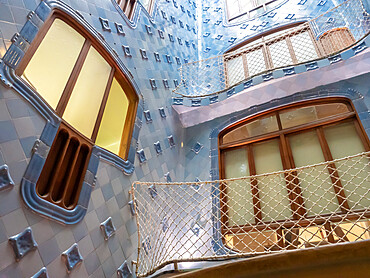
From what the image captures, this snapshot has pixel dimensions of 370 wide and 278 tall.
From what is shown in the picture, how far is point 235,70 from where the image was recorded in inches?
217

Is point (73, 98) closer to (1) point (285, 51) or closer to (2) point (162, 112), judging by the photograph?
(2) point (162, 112)

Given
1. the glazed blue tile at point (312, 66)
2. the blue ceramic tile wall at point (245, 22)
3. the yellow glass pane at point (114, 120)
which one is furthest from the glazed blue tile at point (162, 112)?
the blue ceramic tile wall at point (245, 22)

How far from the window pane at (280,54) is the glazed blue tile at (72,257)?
4.41 meters

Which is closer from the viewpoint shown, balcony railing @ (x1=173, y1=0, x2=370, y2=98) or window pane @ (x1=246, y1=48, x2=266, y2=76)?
balcony railing @ (x1=173, y1=0, x2=370, y2=98)

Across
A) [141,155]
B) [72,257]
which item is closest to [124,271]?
[72,257]

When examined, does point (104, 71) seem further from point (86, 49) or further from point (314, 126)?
point (314, 126)

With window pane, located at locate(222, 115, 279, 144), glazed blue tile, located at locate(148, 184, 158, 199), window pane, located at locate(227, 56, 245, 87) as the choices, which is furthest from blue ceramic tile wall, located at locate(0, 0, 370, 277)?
window pane, located at locate(227, 56, 245, 87)

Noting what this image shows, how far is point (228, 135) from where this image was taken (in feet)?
14.6

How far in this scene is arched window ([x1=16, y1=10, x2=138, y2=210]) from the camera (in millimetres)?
2236

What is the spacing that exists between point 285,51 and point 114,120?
367 centimetres

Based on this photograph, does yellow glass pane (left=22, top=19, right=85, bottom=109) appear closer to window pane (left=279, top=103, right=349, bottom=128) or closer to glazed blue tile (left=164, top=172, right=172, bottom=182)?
glazed blue tile (left=164, top=172, right=172, bottom=182)

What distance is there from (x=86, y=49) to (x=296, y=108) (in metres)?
3.11

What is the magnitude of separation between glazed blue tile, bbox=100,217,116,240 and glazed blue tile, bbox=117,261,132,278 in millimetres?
306

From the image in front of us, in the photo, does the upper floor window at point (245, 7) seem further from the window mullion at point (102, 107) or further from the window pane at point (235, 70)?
the window mullion at point (102, 107)
